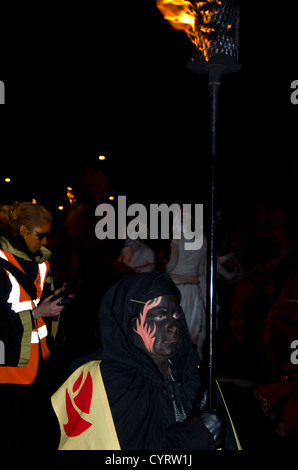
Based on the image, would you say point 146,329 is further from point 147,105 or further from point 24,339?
point 147,105

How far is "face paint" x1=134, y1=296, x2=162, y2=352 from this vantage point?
236 centimetres

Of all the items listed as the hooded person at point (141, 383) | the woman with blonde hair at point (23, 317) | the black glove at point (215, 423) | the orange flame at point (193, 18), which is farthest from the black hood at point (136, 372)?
the woman with blonde hair at point (23, 317)

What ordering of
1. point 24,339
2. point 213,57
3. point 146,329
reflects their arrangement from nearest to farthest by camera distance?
point 213,57 < point 146,329 < point 24,339

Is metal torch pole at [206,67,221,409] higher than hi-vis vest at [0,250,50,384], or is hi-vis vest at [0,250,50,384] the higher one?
metal torch pole at [206,67,221,409]

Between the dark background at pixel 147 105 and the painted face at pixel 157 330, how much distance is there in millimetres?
735

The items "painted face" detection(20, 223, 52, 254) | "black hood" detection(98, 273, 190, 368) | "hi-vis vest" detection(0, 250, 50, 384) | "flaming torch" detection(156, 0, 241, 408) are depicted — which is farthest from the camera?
"painted face" detection(20, 223, 52, 254)

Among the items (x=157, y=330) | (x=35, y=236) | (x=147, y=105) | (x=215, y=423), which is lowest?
(x=215, y=423)

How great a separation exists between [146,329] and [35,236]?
2.47m

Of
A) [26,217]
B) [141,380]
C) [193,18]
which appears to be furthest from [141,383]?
[26,217]

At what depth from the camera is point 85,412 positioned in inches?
84.1

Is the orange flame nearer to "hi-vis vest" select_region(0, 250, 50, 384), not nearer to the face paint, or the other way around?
the face paint

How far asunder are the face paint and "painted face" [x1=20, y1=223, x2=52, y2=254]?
2416mm

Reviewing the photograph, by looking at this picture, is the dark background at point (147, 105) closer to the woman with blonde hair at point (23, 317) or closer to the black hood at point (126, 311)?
the black hood at point (126, 311)

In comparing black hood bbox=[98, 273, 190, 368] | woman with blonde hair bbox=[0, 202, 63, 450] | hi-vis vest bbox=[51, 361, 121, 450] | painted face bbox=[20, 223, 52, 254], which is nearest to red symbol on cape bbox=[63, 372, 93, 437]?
hi-vis vest bbox=[51, 361, 121, 450]
